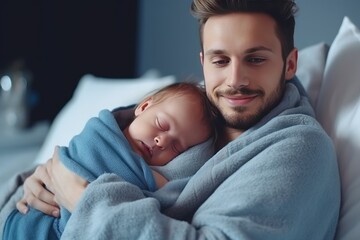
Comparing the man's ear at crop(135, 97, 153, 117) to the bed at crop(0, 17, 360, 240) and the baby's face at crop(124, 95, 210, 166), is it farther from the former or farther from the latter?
the bed at crop(0, 17, 360, 240)

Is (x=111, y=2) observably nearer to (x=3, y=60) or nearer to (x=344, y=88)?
(x=3, y=60)

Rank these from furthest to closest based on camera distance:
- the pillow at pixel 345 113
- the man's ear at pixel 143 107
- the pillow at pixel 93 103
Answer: the pillow at pixel 93 103 < the man's ear at pixel 143 107 < the pillow at pixel 345 113

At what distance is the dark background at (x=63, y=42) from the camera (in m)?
2.56

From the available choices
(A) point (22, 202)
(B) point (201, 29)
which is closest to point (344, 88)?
(B) point (201, 29)

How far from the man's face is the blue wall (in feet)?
1.58

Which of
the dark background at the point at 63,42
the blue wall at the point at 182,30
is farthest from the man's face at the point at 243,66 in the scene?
the dark background at the point at 63,42

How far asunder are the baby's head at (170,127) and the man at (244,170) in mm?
60

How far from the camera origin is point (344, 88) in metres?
1.12

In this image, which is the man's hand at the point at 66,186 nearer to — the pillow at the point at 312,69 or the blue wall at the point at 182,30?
the pillow at the point at 312,69

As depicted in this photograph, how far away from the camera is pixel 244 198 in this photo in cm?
82

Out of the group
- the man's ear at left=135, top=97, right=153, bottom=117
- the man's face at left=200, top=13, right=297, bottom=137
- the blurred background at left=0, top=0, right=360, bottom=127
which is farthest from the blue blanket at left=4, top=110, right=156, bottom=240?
the blurred background at left=0, top=0, right=360, bottom=127

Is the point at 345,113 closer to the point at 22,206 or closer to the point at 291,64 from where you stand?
the point at 291,64

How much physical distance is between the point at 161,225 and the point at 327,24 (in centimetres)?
94

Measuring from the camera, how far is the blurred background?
8.04ft
